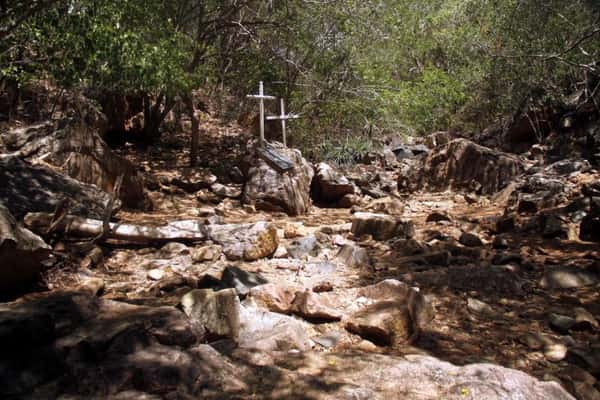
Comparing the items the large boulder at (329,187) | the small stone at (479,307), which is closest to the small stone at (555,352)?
the small stone at (479,307)

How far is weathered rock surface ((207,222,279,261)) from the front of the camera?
504 centimetres

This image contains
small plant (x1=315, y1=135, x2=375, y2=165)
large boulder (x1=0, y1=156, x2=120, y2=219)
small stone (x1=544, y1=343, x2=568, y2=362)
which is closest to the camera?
small stone (x1=544, y1=343, x2=568, y2=362)

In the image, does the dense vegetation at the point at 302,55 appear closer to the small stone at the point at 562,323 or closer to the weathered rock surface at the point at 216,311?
the weathered rock surface at the point at 216,311

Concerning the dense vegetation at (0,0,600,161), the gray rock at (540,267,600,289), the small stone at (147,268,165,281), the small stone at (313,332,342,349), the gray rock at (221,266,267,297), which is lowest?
the small stone at (313,332,342,349)

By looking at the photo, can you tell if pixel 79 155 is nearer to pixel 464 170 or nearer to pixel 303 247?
pixel 303 247

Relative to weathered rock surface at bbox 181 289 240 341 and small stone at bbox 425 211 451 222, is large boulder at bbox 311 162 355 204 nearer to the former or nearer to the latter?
small stone at bbox 425 211 451 222

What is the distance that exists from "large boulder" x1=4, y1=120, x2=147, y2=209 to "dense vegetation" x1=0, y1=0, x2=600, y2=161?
2.39 feet

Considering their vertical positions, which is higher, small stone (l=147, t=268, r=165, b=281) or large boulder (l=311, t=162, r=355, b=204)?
large boulder (l=311, t=162, r=355, b=204)

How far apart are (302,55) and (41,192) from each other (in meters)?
7.30

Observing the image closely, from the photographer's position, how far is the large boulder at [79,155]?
6461 mm

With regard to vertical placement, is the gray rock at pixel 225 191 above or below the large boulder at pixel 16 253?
above

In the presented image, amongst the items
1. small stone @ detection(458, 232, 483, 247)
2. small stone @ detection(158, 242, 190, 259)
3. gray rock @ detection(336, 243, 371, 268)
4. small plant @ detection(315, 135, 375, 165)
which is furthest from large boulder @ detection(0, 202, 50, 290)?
small plant @ detection(315, 135, 375, 165)

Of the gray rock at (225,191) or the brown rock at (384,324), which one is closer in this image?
the brown rock at (384,324)

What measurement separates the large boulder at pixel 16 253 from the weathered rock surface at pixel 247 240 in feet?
6.25
